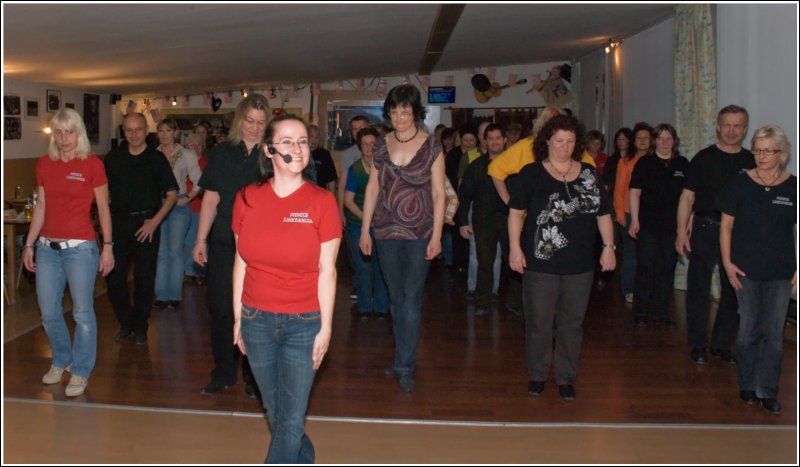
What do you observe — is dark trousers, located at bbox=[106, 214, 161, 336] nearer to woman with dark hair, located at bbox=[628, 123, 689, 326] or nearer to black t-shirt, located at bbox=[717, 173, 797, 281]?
woman with dark hair, located at bbox=[628, 123, 689, 326]

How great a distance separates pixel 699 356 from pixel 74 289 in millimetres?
3729

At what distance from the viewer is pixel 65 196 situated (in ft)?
14.8

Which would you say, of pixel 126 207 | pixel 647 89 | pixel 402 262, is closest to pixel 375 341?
pixel 402 262

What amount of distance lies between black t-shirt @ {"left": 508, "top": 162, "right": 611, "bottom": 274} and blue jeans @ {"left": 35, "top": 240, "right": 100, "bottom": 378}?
234 cm

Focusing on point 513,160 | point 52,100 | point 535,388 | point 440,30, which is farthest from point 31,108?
point 535,388

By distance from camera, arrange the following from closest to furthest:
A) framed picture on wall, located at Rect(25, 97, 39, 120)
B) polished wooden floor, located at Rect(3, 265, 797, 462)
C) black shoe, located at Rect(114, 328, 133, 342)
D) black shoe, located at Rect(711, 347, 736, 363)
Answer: polished wooden floor, located at Rect(3, 265, 797, 462), black shoe, located at Rect(711, 347, 736, 363), black shoe, located at Rect(114, 328, 133, 342), framed picture on wall, located at Rect(25, 97, 39, 120)

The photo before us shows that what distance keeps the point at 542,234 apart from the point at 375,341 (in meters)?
1.92

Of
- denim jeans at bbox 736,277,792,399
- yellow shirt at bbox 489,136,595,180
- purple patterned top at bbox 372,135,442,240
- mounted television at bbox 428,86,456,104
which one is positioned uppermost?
mounted television at bbox 428,86,456,104

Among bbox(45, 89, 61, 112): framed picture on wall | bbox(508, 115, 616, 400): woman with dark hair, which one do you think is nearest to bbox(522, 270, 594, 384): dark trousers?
bbox(508, 115, 616, 400): woman with dark hair

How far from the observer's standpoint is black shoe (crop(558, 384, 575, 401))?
4.62m

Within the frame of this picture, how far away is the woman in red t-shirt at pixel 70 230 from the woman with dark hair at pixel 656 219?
12.3ft

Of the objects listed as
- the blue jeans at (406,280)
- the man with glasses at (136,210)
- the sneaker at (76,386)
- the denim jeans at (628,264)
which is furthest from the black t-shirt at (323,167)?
the sneaker at (76,386)

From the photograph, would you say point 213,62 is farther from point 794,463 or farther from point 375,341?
point 794,463

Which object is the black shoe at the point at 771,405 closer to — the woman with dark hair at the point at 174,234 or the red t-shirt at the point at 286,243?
the red t-shirt at the point at 286,243
